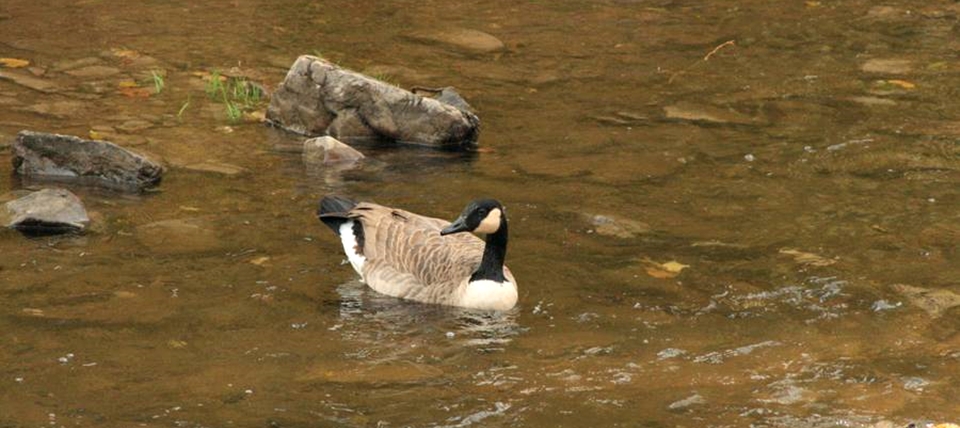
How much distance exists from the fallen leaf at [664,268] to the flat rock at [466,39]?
5.21m

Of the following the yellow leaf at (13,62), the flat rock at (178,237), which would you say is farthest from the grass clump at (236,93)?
the flat rock at (178,237)

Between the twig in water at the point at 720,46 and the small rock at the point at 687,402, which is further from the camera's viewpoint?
the twig in water at the point at 720,46

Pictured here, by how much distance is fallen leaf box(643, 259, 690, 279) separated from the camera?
8.52 m

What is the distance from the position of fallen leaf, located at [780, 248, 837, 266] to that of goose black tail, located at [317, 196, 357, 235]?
8.33 feet

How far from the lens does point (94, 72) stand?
493 inches

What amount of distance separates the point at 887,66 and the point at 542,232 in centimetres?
486


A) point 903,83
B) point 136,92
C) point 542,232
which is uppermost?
point 903,83

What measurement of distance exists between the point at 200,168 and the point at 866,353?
4903mm

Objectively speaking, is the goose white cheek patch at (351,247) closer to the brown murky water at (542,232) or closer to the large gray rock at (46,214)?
the brown murky water at (542,232)

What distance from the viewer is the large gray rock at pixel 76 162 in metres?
9.93

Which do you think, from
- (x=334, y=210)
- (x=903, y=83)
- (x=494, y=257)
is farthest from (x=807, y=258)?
(x=903, y=83)

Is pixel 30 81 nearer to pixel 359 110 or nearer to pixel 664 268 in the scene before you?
pixel 359 110

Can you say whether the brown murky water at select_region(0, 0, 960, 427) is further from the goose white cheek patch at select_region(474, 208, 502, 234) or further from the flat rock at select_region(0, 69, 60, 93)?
the goose white cheek patch at select_region(474, 208, 502, 234)

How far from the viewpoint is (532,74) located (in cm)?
1282
